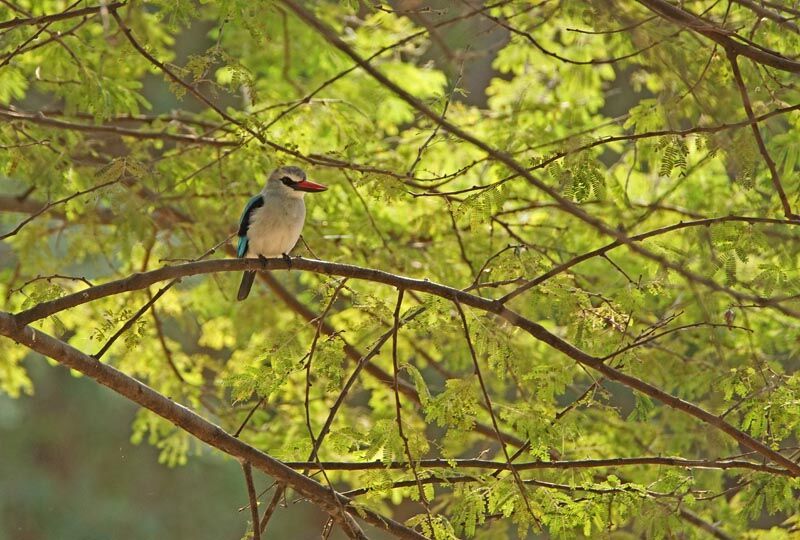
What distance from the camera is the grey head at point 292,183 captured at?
5754mm

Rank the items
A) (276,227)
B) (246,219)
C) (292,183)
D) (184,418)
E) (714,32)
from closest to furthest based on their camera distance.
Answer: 1. (714,32)
2. (184,418)
3. (276,227)
4. (292,183)
5. (246,219)

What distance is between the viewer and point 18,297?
7426 millimetres

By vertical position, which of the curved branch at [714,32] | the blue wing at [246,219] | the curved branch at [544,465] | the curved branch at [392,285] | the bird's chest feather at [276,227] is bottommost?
the curved branch at [544,465]

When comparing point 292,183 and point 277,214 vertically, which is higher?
point 292,183

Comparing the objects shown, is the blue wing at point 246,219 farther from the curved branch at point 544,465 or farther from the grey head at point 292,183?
the curved branch at point 544,465

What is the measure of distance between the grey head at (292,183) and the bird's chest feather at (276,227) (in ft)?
0.20

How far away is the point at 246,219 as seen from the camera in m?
5.98

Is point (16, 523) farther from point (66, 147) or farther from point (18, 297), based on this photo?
point (66, 147)

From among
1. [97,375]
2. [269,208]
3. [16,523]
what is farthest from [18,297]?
[16,523]

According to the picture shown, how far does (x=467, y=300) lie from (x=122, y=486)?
14530 millimetres

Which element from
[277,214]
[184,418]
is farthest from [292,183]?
[184,418]

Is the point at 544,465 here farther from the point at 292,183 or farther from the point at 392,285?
the point at 292,183

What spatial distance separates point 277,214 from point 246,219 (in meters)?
0.41

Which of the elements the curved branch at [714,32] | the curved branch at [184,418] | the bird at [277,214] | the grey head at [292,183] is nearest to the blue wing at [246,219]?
the bird at [277,214]
